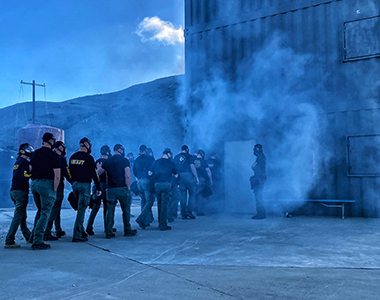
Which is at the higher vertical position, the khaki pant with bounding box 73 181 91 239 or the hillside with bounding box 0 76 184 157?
the hillside with bounding box 0 76 184 157

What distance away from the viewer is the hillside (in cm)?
5228

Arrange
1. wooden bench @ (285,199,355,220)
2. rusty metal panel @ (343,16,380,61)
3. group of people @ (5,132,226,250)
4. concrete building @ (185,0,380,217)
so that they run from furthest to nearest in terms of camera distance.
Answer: concrete building @ (185,0,380,217)
rusty metal panel @ (343,16,380,61)
wooden bench @ (285,199,355,220)
group of people @ (5,132,226,250)

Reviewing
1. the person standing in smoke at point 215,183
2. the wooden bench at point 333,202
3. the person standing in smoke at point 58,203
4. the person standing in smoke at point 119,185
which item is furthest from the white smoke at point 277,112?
the person standing in smoke at point 58,203

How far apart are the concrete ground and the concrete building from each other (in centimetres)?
269

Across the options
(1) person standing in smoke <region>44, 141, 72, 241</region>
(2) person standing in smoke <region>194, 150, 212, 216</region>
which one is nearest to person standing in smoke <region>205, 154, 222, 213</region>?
(2) person standing in smoke <region>194, 150, 212, 216</region>

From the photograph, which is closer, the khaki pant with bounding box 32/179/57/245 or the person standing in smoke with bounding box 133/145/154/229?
the khaki pant with bounding box 32/179/57/245

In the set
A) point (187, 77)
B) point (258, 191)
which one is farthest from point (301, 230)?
point (187, 77)

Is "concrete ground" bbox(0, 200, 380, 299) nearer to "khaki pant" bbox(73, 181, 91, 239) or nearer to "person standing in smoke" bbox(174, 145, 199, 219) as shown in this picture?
"khaki pant" bbox(73, 181, 91, 239)

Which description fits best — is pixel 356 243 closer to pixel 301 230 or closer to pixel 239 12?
pixel 301 230

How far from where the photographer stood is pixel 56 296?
311 cm

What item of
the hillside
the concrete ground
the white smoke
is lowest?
the concrete ground

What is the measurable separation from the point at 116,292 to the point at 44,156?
290 centimetres

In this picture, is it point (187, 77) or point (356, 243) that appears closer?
point (356, 243)

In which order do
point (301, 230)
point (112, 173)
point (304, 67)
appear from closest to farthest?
point (112, 173) < point (301, 230) < point (304, 67)
